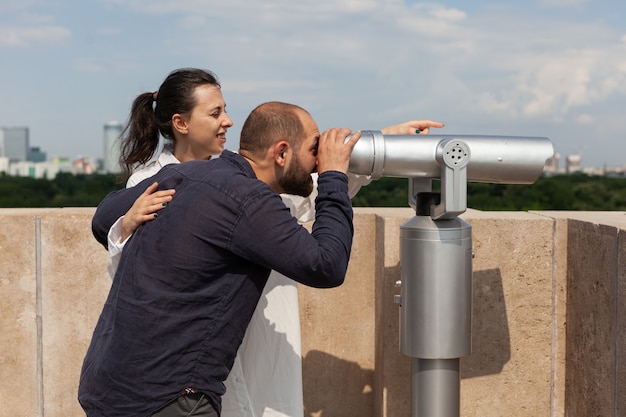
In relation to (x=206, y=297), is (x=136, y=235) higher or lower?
higher

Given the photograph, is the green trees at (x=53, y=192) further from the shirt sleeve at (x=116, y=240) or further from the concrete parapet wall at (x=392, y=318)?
the shirt sleeve at (x=116, y=240)

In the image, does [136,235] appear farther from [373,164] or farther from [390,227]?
[390,227]

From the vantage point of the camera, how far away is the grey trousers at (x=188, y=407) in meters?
2.10

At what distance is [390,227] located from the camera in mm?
3594

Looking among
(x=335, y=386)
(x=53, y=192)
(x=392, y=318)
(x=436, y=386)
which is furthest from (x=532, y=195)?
(x=436, y=386)

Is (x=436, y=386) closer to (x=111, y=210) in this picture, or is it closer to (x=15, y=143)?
(x=111, y=210)

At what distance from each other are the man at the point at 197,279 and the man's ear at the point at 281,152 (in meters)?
0.08

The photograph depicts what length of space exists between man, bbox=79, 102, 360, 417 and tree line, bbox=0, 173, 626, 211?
71.9ft

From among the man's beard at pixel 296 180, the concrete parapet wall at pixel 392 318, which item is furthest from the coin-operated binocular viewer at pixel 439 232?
the concrete parapet wall at pixel 392 318

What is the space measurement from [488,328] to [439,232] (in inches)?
45.3

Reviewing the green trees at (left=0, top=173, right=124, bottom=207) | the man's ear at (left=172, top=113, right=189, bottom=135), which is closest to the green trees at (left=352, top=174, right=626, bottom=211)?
the green trees at (left=0, top=173, right=124, bottom=207)

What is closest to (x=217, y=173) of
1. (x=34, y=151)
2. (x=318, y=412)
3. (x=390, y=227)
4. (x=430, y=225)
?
(x=430, y=225)

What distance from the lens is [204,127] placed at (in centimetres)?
320

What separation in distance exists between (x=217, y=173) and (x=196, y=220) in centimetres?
13
